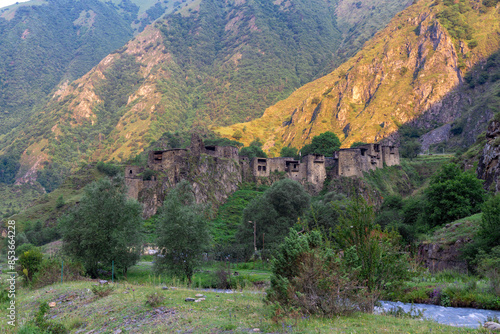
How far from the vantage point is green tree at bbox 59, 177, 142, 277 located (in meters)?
30.3

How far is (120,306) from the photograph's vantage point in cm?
1571

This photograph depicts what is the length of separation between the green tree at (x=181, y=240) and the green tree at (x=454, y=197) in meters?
22.6

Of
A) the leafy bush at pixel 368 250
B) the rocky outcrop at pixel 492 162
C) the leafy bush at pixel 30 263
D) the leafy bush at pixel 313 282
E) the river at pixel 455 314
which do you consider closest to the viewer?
the leafy bush at pixel 313 282

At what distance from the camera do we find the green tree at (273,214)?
48.7m

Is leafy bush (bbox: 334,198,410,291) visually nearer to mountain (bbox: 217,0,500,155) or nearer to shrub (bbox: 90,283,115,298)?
shrub (bbox: 90,283,115,298)

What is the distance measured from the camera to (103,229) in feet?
102

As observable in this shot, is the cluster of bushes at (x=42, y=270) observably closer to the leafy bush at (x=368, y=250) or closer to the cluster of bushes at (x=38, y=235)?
the leafy bush at (x=368, y=250)

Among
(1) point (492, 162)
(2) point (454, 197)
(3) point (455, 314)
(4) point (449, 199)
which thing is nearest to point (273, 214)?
(4) point (449, 199)

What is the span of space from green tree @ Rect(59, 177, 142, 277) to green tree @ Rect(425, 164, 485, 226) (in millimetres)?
28283

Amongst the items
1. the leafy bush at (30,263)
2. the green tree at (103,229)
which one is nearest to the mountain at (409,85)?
the green tree at (103,229)

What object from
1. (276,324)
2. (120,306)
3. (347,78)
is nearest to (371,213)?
(276,324)

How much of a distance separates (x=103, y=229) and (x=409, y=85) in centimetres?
15277

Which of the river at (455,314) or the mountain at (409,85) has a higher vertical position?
the mountain at (409,85)

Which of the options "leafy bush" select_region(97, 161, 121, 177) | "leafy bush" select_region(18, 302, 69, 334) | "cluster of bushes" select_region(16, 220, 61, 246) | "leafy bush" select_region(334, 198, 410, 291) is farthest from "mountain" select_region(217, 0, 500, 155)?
"leafy bush" select_region(18, 302, 69, 334)
